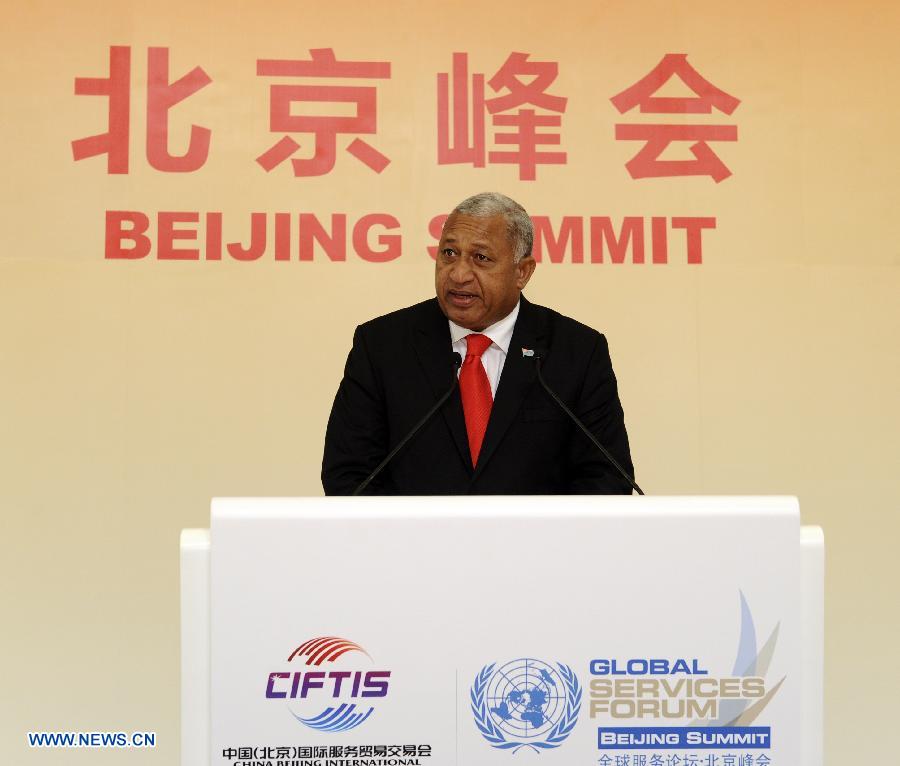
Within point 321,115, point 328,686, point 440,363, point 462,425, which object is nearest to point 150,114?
point 321,115

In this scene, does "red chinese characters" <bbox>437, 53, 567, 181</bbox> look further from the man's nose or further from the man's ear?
the man's nose

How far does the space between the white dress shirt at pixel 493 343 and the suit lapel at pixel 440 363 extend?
21 millimetres

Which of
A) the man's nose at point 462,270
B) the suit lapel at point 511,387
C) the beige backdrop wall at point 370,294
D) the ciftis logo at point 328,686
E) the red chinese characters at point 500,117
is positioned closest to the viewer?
the ciftis logo at point 328,686

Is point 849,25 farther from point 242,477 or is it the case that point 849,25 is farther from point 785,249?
point 242,477

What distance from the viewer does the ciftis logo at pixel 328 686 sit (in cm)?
128

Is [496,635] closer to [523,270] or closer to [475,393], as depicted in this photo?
[475,393]

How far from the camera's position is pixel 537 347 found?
2166mm

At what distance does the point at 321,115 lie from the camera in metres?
3.30

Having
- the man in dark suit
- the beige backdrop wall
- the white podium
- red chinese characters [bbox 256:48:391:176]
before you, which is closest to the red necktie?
the man in dark suit

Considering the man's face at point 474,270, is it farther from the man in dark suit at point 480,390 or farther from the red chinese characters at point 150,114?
the red chinese characters at point 150,114

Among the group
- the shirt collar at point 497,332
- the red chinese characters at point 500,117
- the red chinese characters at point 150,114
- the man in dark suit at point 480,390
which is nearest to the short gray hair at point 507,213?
the man in dark suit at point 480,390

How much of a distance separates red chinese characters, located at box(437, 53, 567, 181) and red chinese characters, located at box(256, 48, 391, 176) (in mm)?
187

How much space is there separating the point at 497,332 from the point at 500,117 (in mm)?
1288

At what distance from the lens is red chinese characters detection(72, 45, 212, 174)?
127 inches
